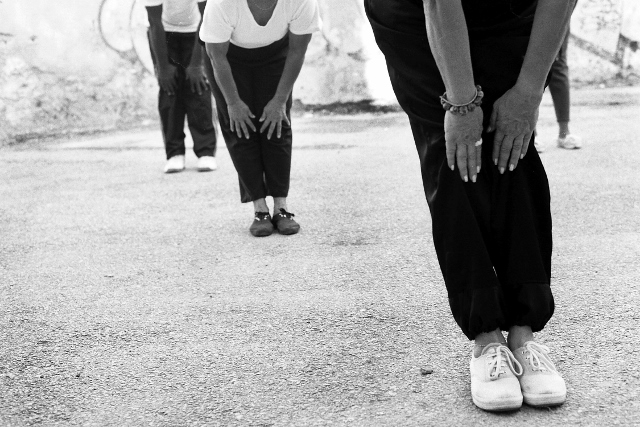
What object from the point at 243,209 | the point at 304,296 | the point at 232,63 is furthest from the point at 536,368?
the point at 243,209

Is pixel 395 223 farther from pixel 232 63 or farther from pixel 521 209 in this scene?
pixel 521 209

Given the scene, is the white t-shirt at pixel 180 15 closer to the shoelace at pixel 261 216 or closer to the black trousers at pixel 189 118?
the black trousers at pixel 189 118

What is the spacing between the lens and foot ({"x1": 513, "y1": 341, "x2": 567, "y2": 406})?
6.82 feet

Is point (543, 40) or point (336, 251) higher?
point (543, 40)

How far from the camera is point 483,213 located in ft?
7.07

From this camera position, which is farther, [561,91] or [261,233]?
[561,91]

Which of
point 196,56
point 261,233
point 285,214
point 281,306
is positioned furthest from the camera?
point 196,56

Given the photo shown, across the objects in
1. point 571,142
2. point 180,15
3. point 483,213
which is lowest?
point 571,142

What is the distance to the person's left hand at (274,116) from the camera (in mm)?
4023

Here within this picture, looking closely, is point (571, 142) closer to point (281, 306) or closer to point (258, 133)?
point (258, 133)

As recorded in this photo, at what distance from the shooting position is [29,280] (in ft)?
11.8

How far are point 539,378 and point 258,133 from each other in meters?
2.40

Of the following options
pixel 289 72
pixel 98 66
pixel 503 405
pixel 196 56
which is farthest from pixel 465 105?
pixel 98 66

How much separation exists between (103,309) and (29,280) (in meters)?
0.65
